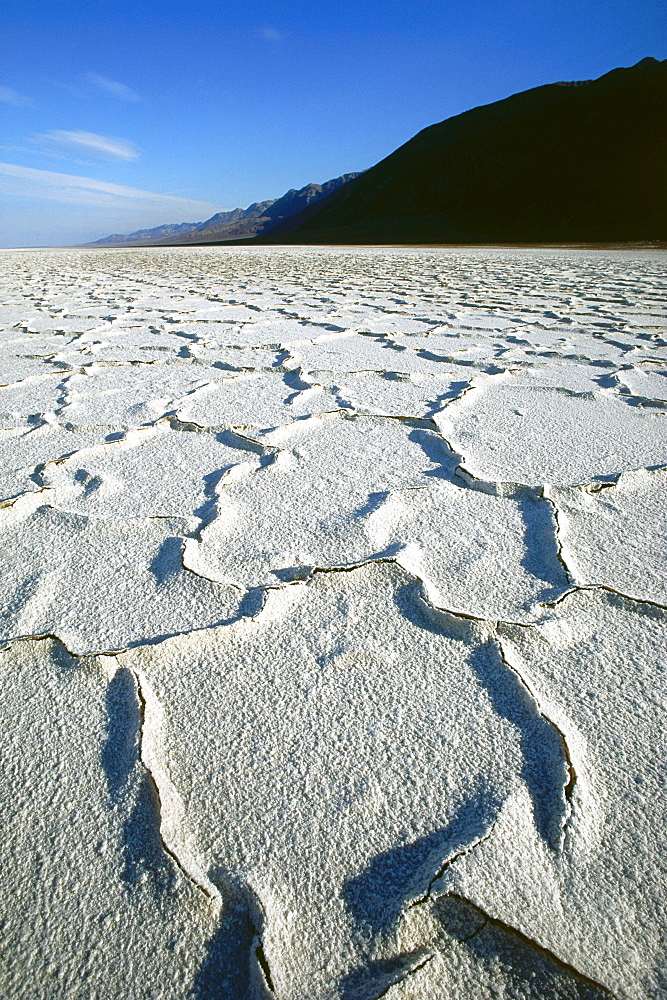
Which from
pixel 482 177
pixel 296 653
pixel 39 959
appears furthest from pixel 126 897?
pixel 482 177

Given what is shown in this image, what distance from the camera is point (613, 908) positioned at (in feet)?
1.62

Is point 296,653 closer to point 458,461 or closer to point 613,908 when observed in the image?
point 613,908

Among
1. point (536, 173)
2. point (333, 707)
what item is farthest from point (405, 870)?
point (536, 173)

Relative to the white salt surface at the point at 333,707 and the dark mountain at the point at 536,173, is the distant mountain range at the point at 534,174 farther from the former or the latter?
the white salt surface at the point at 333,707

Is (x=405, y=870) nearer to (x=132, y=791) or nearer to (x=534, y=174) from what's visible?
(x=132, y=791)

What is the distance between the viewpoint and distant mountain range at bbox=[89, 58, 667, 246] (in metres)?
23.7

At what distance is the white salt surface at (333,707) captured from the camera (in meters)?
0.47

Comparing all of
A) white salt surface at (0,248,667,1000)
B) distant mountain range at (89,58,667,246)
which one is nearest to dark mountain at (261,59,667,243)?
distant mountain range at (89,58,667,246)

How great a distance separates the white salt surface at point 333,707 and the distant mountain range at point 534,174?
20537mm

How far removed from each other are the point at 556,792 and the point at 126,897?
0.43 metres

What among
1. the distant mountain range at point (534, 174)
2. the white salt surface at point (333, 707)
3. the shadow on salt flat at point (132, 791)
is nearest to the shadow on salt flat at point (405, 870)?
the white salt surface at point (333, 707)

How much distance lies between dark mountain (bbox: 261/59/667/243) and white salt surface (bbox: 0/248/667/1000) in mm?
20830

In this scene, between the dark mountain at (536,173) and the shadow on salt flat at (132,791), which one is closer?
the shadow on salt flat at (132,791)

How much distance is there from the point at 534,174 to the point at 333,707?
34832 millimetres
